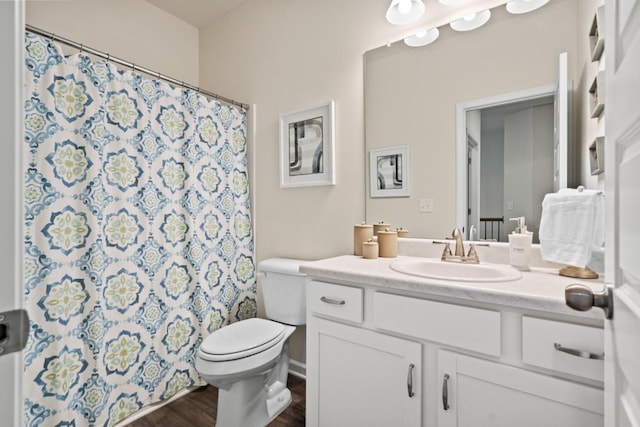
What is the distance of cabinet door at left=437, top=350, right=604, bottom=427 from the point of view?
2.71 feet

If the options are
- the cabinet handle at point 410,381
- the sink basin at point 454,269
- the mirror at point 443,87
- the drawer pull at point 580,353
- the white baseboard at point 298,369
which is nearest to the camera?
the drawer pull at point 580,353

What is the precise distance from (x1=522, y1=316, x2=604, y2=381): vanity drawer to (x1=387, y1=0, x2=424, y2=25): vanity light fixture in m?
1.50

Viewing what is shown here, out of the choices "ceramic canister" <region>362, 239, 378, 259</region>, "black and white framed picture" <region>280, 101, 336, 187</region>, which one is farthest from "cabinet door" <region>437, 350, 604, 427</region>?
"black and white framed picture" <region>280, 101, 336, 187</region>

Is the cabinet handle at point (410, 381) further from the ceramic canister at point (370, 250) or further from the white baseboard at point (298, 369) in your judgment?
the white baseboard at point (298, 369)

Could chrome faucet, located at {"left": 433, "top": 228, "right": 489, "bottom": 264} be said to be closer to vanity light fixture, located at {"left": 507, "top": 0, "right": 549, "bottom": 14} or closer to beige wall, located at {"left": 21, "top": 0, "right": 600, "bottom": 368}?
beige wall, located at {"left": 21, "top": 0, "right": 600, "bottom": 368}

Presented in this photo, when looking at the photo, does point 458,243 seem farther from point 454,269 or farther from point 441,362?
point 441,362

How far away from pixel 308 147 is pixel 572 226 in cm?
144

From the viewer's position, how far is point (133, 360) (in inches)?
67.5

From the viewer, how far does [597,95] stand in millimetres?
1019

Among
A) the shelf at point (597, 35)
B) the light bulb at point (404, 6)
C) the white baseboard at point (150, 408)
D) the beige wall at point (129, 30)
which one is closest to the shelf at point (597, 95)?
the shelf at point (597, 35)

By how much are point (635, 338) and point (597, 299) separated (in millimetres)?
183

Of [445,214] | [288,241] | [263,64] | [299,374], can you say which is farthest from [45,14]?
[299,374]

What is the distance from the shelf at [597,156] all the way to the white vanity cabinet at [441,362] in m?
0.51

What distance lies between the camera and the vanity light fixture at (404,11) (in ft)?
5.30
